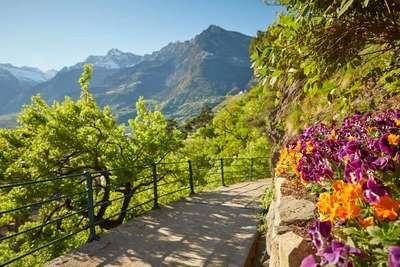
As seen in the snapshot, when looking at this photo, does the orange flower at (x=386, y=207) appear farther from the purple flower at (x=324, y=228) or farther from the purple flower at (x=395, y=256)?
the purple flower at (x=395, y=256)

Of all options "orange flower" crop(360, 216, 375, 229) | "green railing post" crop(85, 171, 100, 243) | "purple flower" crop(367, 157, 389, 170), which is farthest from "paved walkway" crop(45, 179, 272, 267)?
"purple flower" crop(367, 157, 389, 170)

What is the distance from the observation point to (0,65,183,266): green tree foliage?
938 cm

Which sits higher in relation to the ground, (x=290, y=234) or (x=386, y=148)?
(x=386, y=148)

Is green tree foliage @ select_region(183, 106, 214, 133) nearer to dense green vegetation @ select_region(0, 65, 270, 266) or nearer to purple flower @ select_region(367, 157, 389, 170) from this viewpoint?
dense green vegetation @ select_region(0, 65, 270, 266)

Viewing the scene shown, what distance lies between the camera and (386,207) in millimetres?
1289

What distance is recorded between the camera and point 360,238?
1413 mm

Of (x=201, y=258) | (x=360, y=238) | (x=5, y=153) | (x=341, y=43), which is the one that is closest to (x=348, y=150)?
(x=360, y=238)

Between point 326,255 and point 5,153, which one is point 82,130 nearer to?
point 5,153

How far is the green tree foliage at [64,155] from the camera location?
9.38m

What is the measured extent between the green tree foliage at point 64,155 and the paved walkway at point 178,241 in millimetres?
3388

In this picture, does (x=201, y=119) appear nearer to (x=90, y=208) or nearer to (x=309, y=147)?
(x=90, y=208)

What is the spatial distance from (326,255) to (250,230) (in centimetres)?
448

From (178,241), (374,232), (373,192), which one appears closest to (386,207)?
(373,192)

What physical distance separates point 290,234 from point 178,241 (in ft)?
10.0
